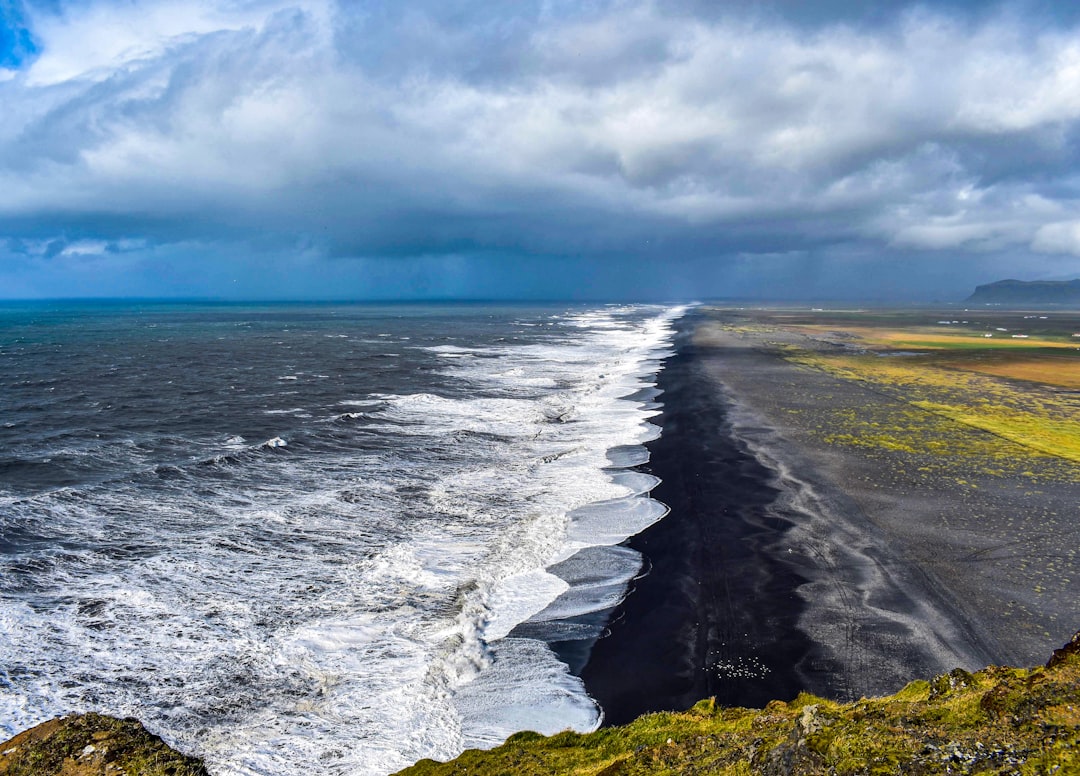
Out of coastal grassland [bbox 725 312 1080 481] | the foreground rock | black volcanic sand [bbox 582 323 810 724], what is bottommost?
black volcanic sand [bbox 582 323 810 724]

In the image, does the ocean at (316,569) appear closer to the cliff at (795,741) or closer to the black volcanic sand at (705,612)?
the black volcanic sand at (705,612)

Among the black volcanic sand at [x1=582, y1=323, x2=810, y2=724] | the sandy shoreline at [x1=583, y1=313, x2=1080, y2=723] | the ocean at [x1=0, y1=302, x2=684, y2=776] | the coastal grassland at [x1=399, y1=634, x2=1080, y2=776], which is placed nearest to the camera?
the coastal grassland at [x1=399, y1=634, x2=1080, y2=776]

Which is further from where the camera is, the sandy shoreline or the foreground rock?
the sandy shoreline

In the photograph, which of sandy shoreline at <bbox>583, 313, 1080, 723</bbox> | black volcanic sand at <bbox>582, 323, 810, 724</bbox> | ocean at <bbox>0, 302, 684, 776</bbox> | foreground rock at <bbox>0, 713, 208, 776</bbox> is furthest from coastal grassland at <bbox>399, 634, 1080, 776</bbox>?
foreground rock at <bbox>0, 713, 208, 776</bbox>

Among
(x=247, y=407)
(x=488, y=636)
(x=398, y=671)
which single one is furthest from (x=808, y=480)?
(x=247, y=407)

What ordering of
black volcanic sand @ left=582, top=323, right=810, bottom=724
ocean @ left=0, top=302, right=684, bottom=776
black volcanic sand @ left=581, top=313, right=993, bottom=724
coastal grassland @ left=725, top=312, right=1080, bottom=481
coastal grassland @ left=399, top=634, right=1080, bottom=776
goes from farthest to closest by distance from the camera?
coastal grassland @ left=725, top=312, right=1080, bottom=481, black volcanic sand @ left=581, top=313, right=993, bottom=724, black volcanic sand @ left=582, top=323, right=810, bottom=724, ocean @ left=0, top=302, right=684, bottom=776, coastal grassland @ left=399, top=634, right=1080, bottom=776

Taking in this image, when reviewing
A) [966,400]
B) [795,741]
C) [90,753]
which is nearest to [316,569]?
[90,753]

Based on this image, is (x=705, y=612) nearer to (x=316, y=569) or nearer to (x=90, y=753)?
(x=316, y=569)

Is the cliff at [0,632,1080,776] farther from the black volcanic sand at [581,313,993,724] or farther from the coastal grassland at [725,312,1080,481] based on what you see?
the coastal grassland at [725,312,1080,481]
